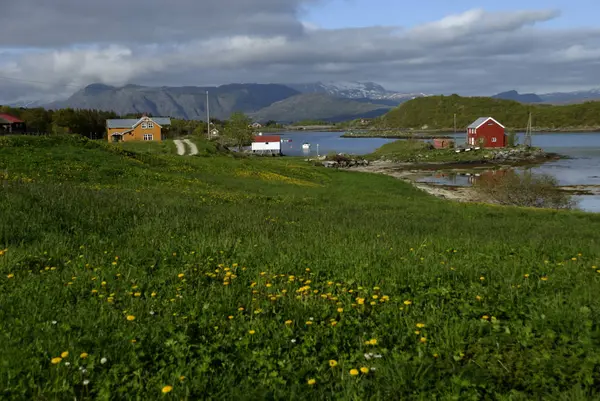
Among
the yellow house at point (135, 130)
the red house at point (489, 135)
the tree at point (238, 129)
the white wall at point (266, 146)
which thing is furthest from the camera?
the white wall at point (266, 146)

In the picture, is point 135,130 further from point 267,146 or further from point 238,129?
point 267,146

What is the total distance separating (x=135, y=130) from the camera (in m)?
110

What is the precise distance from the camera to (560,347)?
18.2 feet

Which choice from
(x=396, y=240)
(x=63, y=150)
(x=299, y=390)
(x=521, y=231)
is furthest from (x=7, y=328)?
(x=63, y=150)

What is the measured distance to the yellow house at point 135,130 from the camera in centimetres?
10962

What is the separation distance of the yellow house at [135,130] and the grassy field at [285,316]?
338ft

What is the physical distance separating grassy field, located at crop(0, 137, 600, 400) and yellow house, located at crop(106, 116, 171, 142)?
4051 inches

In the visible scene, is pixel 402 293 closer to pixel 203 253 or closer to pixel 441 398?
pixel 441 398

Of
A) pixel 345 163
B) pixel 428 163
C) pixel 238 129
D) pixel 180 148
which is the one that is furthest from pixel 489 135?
pixel 180 148

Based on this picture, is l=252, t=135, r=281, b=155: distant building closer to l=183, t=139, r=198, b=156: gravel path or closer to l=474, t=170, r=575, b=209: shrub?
l=183, t=139, r=198, b=156: gravel path

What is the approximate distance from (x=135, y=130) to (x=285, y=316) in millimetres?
111157

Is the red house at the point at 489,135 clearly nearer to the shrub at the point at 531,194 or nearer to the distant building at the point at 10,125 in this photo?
the shrub at the point at 531,194

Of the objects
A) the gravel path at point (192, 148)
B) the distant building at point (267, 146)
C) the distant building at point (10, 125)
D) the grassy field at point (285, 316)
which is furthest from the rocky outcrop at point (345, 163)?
the grassy field at point (285, 316)

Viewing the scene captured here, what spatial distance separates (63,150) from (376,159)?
9953cm
